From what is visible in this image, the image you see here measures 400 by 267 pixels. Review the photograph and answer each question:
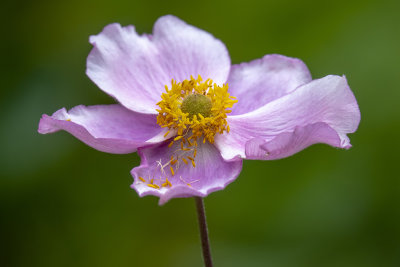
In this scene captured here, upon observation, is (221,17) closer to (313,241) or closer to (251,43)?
(251,43)

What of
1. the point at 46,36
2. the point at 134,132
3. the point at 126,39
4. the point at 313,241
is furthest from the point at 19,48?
the point at 313,241

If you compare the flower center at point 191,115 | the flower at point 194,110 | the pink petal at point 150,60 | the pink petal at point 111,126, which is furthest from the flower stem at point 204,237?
the pink petal at point 150,60

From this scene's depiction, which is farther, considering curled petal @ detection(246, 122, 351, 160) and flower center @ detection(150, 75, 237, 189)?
flower center @ detection(150, 75, 237, 189)

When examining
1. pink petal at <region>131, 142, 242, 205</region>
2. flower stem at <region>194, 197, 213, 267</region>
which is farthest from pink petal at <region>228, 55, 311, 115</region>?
flower stem at <region>194, 197, 213, 267</region>

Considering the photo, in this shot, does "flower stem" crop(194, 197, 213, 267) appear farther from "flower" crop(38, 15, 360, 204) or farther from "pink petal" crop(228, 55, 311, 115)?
"pink petal" crop(228, 55, 311, 115)

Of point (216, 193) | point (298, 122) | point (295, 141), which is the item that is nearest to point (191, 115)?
point (298, 122)

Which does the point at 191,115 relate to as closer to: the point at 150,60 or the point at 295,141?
the point at 150,60
